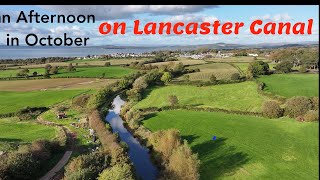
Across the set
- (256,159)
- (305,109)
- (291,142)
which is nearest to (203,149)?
(256,159)

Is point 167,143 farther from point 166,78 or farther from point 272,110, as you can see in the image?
point 166,78

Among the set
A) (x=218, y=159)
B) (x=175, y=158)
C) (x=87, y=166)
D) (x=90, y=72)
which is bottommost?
(x=218, y=159)

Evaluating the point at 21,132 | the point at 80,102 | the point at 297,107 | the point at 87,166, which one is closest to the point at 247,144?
the point at 297,107

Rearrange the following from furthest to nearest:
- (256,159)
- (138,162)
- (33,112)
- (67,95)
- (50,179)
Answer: (67,95)
(33,112)
(138,162)
(256,159)
(50,179)

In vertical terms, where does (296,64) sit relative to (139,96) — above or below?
above

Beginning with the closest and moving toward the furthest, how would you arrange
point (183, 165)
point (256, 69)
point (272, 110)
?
1. point (183, 165)
2. point (272, 110)
3. point (256, 69)

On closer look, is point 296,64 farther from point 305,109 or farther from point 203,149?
point 203,149
